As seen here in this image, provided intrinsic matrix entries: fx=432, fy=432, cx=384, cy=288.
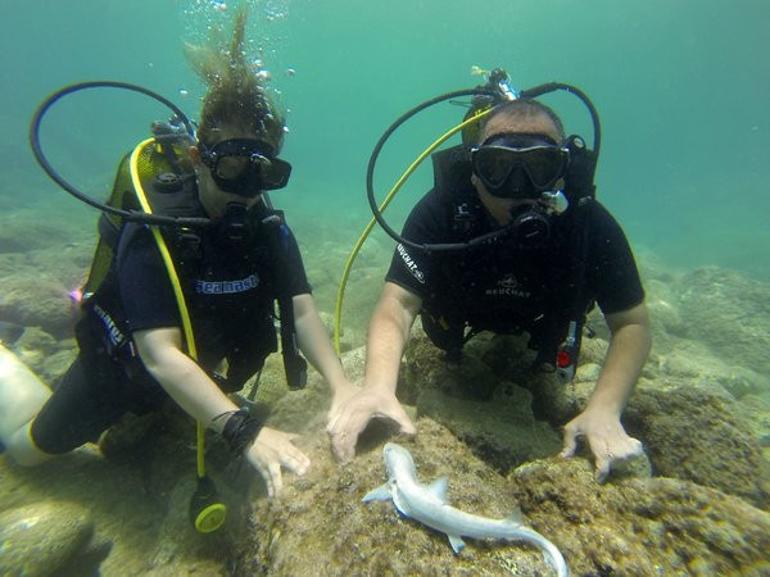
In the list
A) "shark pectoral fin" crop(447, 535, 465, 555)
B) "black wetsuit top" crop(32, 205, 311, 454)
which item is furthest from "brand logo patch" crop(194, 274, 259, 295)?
"shark pectoral fin" crop(447, 535, 465, 555)

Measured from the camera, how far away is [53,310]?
7676mm

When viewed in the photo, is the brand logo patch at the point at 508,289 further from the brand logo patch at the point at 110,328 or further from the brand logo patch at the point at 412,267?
the brand logo patch at the point at 110,328

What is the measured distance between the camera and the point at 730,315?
1158 cm

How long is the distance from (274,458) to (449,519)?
1.16 m

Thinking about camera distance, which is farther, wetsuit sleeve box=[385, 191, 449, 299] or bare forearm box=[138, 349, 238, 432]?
A: wetsuit sleeve box=[385, 191, 449, 299]

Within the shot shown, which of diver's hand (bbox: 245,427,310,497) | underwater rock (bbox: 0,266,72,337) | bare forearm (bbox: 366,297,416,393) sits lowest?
underwater rock (bbox: 0,266,72,337)

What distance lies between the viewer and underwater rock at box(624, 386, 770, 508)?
296 centimetres

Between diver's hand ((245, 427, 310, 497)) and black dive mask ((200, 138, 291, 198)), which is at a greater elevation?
black dive mask ((200, 138, 291, 198))

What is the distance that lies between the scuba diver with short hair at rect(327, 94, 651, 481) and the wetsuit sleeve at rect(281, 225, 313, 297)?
85cm

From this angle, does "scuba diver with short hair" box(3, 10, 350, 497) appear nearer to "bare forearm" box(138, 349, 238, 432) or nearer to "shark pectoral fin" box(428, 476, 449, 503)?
"bare forearm" box(138, 349, 238, 432)

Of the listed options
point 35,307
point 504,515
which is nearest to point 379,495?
point 504,515

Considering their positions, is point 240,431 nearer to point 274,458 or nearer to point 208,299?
point 274,458

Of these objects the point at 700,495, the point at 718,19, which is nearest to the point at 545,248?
the point at 700,495

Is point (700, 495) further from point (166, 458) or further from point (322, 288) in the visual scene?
point (322, 288)
